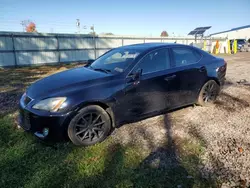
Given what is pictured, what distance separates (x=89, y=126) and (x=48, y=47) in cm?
1339

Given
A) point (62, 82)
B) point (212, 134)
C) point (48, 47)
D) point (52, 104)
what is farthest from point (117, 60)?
point (48, 47)

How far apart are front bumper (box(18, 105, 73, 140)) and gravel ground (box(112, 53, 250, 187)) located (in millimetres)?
967

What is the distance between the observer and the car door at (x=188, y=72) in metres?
4.17

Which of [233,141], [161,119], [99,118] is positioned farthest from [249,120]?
[99,118]

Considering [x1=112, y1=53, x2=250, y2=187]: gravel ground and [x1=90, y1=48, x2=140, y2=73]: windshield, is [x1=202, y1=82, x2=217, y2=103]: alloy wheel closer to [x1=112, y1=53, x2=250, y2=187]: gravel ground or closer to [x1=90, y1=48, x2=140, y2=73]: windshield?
[x1=112, y1=53, x2=250, y2=187]: gravel ground

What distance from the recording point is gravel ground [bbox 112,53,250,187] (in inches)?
106

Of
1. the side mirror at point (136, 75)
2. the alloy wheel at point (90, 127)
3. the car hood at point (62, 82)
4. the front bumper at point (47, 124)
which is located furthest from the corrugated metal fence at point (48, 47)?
the side mirror at point (136, 75)

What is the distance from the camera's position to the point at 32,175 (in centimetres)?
260

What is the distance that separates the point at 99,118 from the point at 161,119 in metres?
1.53

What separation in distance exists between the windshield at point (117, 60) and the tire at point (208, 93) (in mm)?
1937

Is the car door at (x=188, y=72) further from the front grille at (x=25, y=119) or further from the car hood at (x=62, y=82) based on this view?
the front grille at (x=25, y=119)

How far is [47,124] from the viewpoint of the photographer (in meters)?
2.96

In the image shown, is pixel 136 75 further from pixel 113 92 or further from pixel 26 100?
pixel 26 100

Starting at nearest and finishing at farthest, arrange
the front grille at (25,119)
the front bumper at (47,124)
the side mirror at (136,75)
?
the front bumper at (47,124) → the front grille at (25,119) → the side mirror at (136,75)
